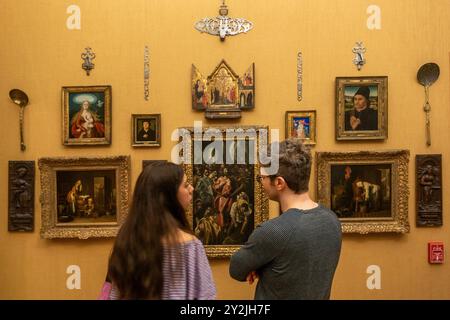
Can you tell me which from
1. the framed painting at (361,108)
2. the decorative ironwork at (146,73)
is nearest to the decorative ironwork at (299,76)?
the framed painting at (361,108)

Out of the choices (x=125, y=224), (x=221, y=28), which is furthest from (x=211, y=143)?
(x=125, y=224)

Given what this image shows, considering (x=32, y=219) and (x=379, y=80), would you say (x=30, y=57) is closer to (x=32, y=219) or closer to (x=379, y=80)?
(x=32, y=219)

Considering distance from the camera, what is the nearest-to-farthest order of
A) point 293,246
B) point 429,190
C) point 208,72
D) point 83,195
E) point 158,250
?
1. point 158,250
2. point 293,246
3. point 429,190
4. point 208,72
5. point 83,195

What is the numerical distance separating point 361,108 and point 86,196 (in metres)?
3.44

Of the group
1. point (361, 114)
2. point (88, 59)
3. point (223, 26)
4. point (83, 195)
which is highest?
point (223, 26)

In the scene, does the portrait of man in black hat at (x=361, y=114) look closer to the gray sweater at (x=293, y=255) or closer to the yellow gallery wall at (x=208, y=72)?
the yellow gallery wall at (x=208, y=72)

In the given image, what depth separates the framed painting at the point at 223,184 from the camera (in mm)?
5996

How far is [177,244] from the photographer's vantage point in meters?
2.85

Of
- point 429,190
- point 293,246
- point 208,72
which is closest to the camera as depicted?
point 293,246

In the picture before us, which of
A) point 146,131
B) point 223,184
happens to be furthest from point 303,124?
point 146,131

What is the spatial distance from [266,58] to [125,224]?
3667 mm

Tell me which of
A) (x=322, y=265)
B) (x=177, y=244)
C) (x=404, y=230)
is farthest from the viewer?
(x=404, y=230)

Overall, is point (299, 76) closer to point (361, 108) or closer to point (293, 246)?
point (361, 108)

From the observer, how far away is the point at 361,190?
600cm
